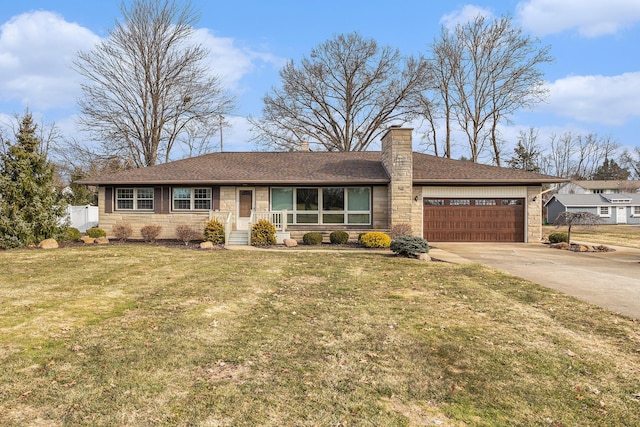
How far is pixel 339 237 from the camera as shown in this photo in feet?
50.4

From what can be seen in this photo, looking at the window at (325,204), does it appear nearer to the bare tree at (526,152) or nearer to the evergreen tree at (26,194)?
the evergreen tree at (26,194)

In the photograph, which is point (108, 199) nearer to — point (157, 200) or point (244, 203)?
point (157, 200)

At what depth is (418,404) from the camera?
2.99 m

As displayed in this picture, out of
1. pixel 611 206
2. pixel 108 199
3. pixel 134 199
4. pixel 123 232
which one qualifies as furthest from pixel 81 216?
pixel 611 206

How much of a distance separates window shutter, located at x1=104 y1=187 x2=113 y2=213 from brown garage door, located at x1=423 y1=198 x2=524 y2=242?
47.4 ft

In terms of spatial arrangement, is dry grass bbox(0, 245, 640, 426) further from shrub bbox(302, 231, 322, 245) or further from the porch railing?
the porch railing

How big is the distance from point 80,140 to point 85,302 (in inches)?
952

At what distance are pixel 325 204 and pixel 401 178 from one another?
3.59 meters

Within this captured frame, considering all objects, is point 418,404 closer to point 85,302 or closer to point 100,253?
point 85,302

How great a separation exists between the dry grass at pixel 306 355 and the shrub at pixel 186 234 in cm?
766

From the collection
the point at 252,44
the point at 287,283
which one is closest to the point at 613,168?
the point at 252,44

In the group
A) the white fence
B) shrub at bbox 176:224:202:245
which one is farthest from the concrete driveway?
the white fence

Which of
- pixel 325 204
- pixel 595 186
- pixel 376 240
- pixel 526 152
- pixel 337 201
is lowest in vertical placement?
pixel 376 240

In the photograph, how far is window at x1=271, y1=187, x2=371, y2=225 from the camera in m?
16.6
